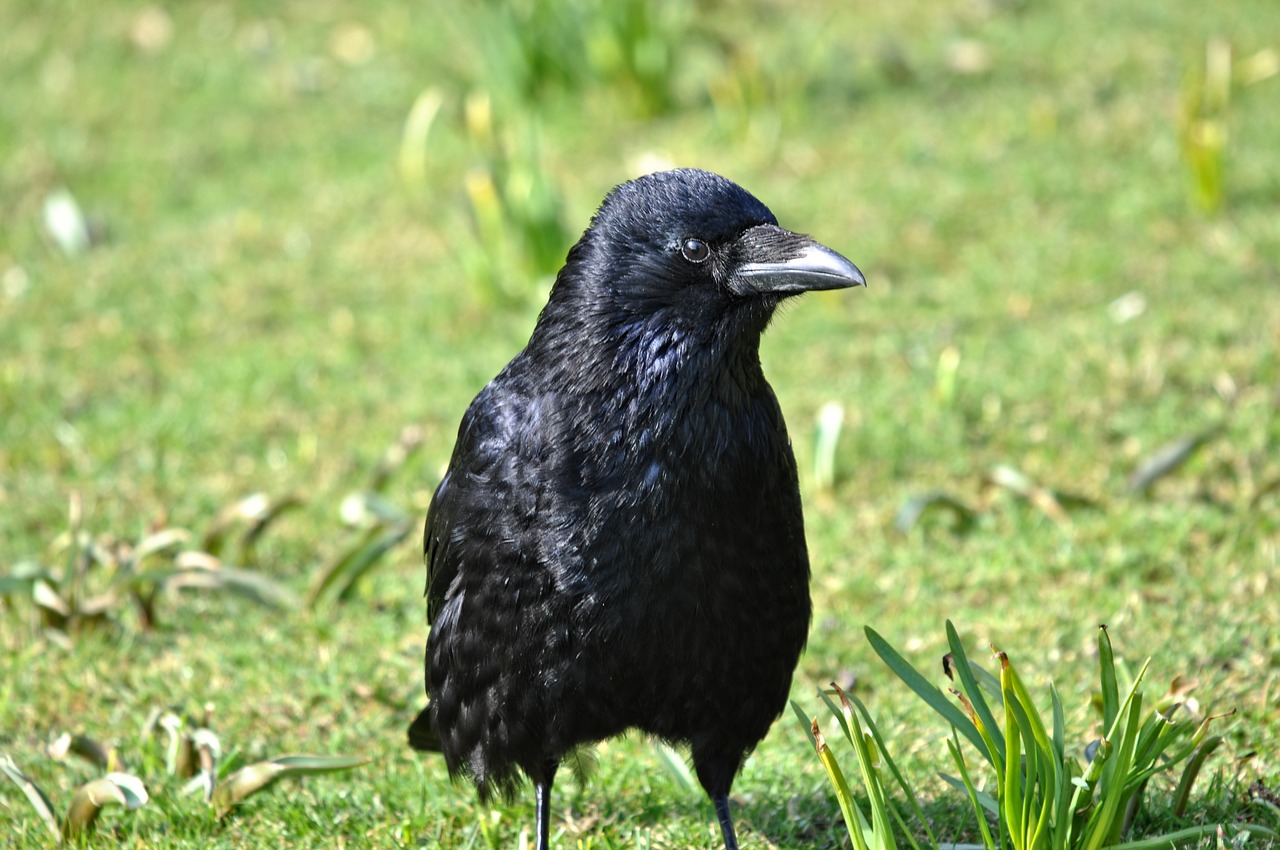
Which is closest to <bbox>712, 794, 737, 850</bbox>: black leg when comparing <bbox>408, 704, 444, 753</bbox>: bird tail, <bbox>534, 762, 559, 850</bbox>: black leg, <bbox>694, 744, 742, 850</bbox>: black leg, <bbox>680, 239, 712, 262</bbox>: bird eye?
<bbox>694, 744, 742, 850</bbox>: black leg

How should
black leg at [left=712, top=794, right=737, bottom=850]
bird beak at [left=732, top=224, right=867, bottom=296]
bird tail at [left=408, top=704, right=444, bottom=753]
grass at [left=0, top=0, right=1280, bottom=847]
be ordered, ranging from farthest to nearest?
1. grass at [left=0, top=0, right=1280, bottom=847]
2. bird tail at [left=408, top=704, right=444, bottom=753]
3. black leg at [left=712, top=794, right=737, bottom=850]
4. bird beak at [left=732, top=224, right=867, bottom=296]

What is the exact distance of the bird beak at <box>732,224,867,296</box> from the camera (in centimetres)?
257

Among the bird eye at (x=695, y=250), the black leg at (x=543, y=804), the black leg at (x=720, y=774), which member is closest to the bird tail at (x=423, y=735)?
the black leg at (x=543, y=804)

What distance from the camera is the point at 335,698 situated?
3672mm

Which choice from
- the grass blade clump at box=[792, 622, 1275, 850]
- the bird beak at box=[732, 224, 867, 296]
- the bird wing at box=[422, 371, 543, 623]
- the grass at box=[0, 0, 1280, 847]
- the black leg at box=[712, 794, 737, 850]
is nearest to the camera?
the grass blade clump at box=[792, 622, 1275, 850]

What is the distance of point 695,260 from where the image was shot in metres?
2.64

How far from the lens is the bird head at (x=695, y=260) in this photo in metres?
2.61

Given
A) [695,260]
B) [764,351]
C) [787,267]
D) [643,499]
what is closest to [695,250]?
[695,260]

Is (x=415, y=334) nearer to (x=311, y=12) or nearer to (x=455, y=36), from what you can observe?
(x=455, y=36)

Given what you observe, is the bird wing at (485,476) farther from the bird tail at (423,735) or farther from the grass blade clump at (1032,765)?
the grass blade clump at (1032,765)

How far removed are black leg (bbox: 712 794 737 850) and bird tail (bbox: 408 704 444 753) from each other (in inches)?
24.7

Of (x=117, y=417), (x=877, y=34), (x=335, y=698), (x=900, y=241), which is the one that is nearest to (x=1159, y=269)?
(x=900, y=241)

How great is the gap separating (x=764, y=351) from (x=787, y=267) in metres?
2.97

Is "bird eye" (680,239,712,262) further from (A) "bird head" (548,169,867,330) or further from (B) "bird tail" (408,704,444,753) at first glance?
(B) "bird tail" (408,704,444,753)
